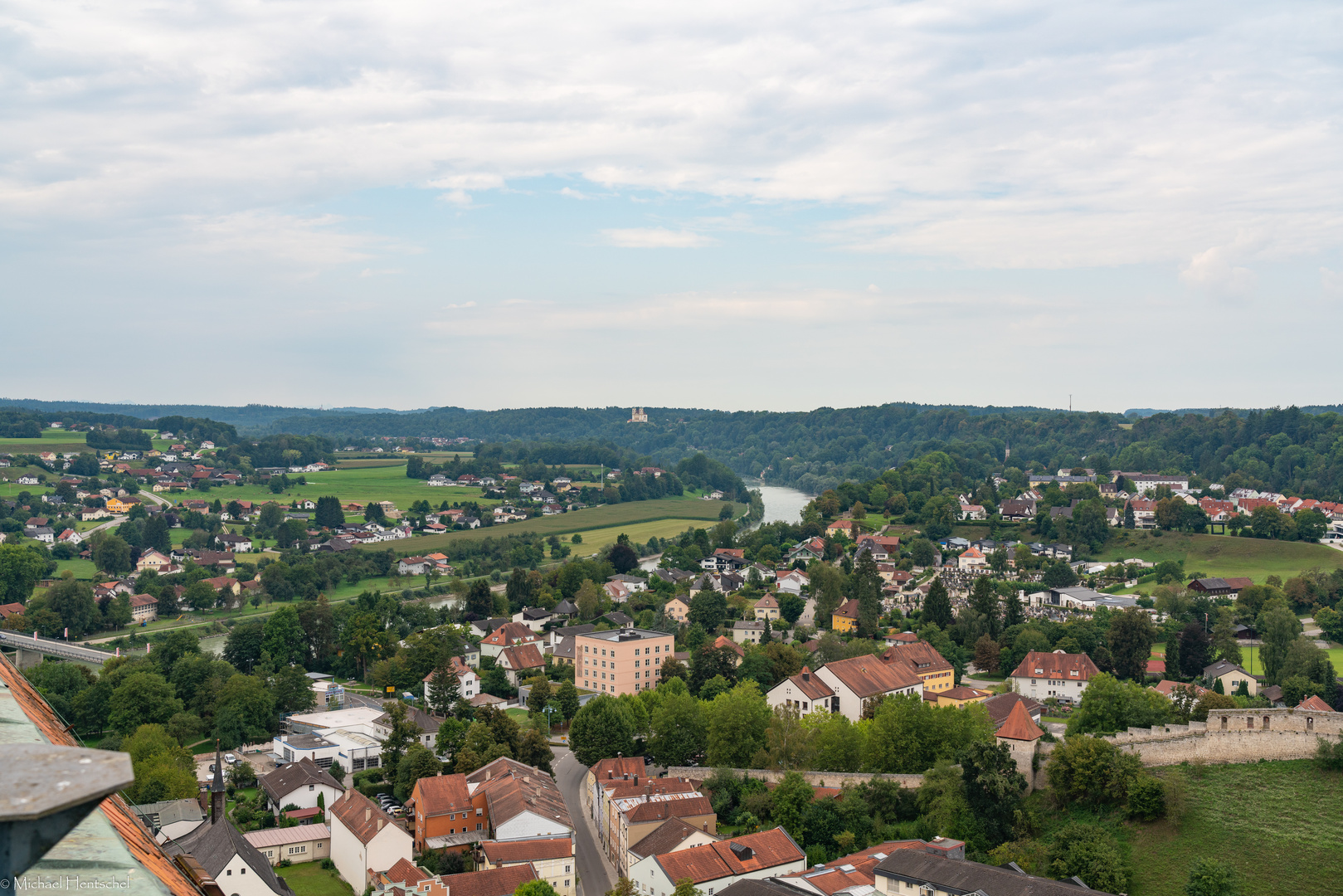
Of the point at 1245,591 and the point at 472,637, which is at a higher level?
the point at 1245,591

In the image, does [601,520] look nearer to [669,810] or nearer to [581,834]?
[581,834]

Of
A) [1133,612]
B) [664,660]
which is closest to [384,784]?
[664,660]

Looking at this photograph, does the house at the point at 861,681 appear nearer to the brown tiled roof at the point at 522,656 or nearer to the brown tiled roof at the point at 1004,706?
the brown tiled roof at the point at 1004,706

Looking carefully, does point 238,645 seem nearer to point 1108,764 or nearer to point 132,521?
point 1108,764

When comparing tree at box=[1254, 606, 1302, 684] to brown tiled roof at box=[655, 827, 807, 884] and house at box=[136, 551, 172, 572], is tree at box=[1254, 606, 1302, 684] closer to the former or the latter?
brown tiled roof at box=[655, 827, 807, 884]

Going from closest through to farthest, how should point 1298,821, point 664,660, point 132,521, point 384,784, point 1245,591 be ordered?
1. point 1298,821
2. point 384,784
3. point 664,660
4. point 1245,591
5. point 132,521

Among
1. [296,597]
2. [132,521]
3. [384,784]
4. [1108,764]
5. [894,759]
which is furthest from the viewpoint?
[132,521]

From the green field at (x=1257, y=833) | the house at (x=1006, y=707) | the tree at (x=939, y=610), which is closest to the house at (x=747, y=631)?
the tree at (x=939, y=610)
